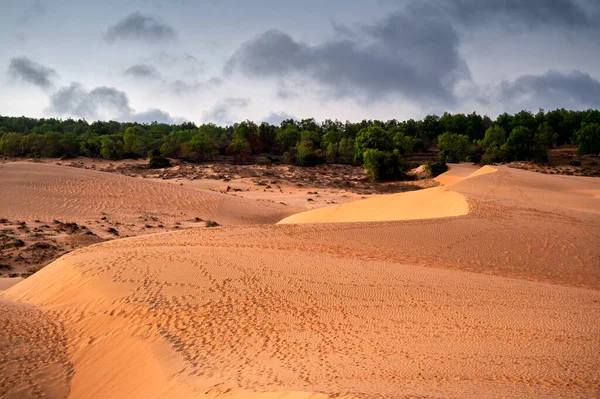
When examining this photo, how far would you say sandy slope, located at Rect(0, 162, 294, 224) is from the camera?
29250mm

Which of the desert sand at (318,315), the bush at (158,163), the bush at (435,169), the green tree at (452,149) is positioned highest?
the green tree at (452,149)

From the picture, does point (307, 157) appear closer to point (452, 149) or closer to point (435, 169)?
point (435, 169)

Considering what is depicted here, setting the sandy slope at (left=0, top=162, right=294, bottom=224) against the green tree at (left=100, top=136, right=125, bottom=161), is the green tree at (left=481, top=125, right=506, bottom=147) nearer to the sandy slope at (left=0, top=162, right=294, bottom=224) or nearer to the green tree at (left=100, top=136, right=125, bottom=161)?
the sandy slope at (left=0, top=162, right=294, bottom=224)

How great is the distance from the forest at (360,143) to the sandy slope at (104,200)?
24.1 metres

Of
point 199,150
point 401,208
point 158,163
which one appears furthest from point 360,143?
point 401,208

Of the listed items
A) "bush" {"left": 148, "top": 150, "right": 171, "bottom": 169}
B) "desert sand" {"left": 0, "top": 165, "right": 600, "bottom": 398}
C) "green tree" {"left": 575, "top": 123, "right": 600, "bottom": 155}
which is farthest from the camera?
"green tree" {"left": 575, "top": 123, "right": 600, "bottom": 155}

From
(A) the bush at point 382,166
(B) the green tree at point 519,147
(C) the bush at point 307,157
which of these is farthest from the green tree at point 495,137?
(C) the bush at point 307,157

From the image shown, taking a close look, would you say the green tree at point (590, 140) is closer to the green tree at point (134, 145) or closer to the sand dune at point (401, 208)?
the sand dune at point (401, 208)

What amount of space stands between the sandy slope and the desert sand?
13.4 metres

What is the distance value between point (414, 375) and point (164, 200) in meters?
30.3

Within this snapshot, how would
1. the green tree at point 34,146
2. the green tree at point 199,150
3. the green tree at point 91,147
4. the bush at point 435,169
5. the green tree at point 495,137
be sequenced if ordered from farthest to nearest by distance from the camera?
1. the green tree at point 495,137
2. the green tree at point 199,150
3. the green tree at point 91,147
4. the green tree at point 34,146
5. the bush at point 435,169

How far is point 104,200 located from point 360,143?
122 ft

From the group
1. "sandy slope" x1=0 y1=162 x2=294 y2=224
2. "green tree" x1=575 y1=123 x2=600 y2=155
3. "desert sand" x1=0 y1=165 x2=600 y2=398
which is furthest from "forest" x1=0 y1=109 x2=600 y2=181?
"desert sand" x1=0 y1=165 x2=600 y2=398

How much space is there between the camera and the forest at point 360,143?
6166 centimetres
